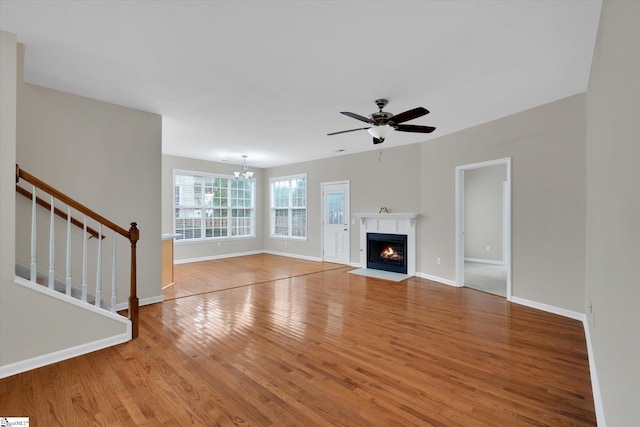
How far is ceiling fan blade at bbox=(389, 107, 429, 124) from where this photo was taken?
9.53 ft

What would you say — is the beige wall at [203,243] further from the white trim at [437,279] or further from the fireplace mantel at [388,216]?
the white trim at [437,279]

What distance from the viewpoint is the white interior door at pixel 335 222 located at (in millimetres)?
7227

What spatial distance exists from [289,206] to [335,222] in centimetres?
182

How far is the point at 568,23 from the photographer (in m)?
2.17

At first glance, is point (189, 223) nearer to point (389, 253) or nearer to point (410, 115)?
point (389, 253)

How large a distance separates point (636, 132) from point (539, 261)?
3.42 metres

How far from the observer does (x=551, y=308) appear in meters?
3.73

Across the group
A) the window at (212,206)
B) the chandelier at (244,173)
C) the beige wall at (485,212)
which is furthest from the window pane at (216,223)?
the beige wall at (485,212)

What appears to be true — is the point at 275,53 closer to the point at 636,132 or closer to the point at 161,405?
the point at 636,132

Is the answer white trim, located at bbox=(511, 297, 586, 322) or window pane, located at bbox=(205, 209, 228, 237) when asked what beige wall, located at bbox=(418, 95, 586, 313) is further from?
window pane, located at bbox=(205, 209, 228, 237)

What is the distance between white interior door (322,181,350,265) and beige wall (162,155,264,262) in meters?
2.48

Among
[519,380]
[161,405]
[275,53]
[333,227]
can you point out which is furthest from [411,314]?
[333,227]

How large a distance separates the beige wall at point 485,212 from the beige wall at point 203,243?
6.03 m

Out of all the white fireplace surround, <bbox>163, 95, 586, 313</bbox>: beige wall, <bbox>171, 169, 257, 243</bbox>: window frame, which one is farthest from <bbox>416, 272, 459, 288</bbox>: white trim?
<bbox>171, 169, 257, 243</bbox>: window frame
